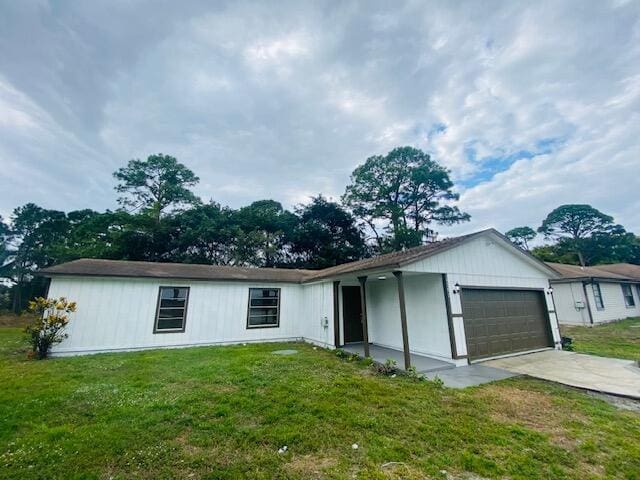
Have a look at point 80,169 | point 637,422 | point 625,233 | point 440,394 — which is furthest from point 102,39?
point 625,233

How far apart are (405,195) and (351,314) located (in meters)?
18.0

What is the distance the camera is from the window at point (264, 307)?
10.4m

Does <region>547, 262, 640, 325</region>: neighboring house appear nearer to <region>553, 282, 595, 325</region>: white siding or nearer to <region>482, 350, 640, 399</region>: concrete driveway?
<region>553, 282, 595, 325</region>: white siding

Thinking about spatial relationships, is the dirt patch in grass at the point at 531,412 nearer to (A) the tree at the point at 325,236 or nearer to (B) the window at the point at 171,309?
(B) the window at the point at 171,309

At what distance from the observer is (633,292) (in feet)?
55.7

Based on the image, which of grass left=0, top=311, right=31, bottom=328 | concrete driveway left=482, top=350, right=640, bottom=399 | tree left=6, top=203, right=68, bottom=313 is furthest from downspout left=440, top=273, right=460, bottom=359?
tree left=6, top=203, right=68, bottom=313

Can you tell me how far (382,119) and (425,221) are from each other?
15.2m

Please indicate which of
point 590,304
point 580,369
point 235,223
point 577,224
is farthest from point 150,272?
point 577,224

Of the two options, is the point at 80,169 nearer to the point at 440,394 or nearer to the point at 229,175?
the point at 229,175

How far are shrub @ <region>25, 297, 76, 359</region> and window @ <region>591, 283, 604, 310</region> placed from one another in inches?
925

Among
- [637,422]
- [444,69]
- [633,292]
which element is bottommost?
[637,422]

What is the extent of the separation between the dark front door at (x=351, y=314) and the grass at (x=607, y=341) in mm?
6987

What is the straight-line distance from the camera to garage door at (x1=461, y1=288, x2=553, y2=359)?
734 cm

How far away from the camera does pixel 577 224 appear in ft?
104
